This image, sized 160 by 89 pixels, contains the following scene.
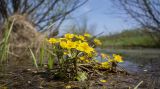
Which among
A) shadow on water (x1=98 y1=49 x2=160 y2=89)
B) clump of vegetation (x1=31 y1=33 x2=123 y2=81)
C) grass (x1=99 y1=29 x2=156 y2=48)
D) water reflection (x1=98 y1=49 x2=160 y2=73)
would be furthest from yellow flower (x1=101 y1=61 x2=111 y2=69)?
grass (x1=99 y1=29 x2=156 y2=48)

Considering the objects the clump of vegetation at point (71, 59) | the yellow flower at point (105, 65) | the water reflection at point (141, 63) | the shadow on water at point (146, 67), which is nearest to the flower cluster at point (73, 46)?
the clump of vegetation at point (71, 59)

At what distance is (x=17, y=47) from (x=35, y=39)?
605 millimetres

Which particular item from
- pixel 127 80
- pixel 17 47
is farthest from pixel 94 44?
pixel 17 47

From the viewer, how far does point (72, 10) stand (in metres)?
11.9

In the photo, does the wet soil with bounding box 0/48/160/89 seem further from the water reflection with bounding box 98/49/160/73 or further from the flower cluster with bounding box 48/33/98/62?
the water reflection with bounding box 98/49/160/73

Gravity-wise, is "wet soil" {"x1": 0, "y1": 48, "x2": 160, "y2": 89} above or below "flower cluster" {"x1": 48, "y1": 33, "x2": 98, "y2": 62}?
below

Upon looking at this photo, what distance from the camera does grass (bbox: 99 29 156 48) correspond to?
24.1 meters

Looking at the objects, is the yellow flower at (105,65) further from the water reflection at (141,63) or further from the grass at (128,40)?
the grass at (128,40)

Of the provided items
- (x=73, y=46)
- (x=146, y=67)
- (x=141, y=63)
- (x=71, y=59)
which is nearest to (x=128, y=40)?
(x=141, y=63)

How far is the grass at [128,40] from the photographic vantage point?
79.1 feet

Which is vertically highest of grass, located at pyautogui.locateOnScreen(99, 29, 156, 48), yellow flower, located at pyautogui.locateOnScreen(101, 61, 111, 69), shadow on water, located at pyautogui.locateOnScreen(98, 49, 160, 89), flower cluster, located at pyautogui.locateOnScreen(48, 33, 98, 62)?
grass, located at pyautogui.locateOnScreen(99, 29, 156, 48)

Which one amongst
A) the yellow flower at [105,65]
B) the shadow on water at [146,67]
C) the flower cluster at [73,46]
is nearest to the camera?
the flower cluster at [73,46]

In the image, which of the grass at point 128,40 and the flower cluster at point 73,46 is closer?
the flower cluster at point 73,46

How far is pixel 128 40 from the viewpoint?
2755 centimetres
